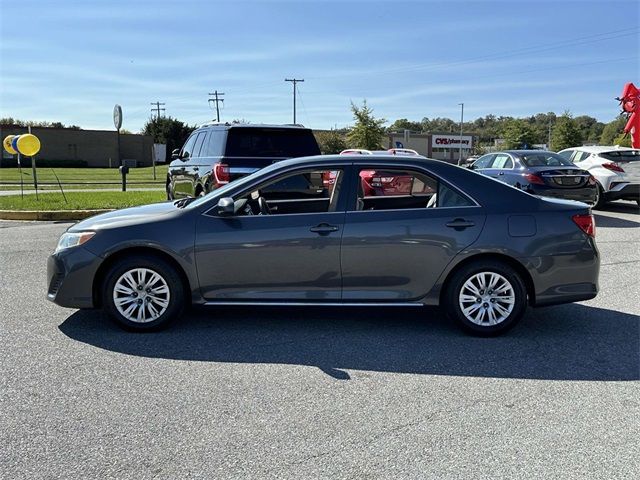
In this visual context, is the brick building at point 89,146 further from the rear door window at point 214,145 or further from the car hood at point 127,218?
the car hood at point 127,218

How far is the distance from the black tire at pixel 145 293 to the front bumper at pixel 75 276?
14 cm

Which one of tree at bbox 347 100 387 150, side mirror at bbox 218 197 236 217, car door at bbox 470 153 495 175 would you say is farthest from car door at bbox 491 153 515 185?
tree at bbox 347 100 387 150

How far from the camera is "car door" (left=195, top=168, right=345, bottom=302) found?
16.1 ft

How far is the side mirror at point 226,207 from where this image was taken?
16.0 ft

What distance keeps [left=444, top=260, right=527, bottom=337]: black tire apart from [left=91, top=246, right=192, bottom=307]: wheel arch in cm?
240

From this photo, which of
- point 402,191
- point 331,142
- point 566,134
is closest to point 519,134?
point 566,134

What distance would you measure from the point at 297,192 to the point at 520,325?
2.55 m

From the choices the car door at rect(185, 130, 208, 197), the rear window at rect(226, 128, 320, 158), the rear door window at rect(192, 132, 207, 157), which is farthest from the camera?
the rear door window at rect(192, 132, 207, 157)

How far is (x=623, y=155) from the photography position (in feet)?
47.4

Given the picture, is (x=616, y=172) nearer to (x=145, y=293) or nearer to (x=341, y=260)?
(x=341, y=260)

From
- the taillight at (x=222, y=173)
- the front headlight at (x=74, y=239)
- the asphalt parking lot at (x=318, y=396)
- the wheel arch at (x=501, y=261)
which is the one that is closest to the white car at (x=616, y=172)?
the asphalt parking lot at (x=318, y=396)

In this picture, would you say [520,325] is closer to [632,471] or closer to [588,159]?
[632,471]

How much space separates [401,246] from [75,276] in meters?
2.90

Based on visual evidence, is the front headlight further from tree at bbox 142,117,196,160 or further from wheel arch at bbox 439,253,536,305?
tree at bbox 142,117,196,160
